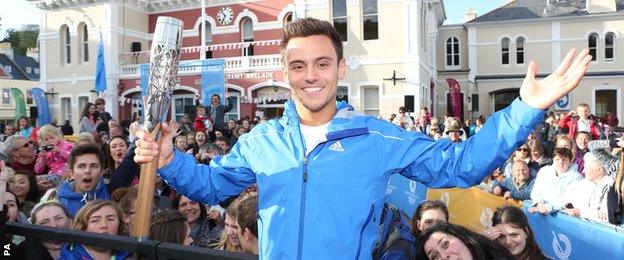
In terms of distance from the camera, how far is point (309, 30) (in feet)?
6.74

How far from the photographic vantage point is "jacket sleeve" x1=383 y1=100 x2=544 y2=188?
1765mm

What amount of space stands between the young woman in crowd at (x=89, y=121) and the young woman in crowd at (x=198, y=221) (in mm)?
6227

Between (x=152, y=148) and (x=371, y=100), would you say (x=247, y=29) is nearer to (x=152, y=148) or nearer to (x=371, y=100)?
(x=371, y=100)

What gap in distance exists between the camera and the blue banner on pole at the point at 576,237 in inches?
155

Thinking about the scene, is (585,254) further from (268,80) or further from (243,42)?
(243,42)

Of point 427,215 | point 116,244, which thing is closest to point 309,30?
point 116,244

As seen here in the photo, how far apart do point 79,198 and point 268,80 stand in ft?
58.7

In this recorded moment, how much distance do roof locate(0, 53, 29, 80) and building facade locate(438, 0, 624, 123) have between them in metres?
35.7

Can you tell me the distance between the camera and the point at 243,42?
971 inches

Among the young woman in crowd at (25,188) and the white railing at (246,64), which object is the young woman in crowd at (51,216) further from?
the white railing at (246,64)

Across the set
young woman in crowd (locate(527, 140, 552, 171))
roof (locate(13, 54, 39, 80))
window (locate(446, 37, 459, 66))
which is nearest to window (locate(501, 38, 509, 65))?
window (locate(446, 37, 459, 66))

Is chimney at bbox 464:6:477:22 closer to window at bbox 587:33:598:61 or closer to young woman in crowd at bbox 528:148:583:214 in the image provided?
window at bbox 587:33:598:61

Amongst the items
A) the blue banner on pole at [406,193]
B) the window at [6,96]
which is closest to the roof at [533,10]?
the blue banner on pole at [406,193]

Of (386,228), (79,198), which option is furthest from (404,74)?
(386,228)
